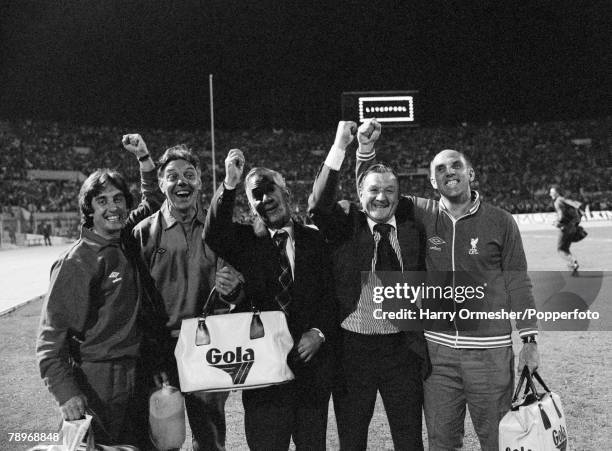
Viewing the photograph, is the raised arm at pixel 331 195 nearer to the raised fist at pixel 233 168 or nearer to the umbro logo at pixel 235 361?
the raised fist at pixel 233 168

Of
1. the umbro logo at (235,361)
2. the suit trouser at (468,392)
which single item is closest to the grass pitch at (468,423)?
the suit trouser at (468,392)

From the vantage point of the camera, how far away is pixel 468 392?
9.15 ft

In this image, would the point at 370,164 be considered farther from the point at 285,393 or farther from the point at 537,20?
the point at 537,20

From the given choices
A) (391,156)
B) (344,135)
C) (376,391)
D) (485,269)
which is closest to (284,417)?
(376,391)

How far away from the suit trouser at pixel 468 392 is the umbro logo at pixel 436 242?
55cm

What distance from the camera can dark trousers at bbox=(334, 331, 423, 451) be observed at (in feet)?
8.72

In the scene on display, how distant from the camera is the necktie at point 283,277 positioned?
2691mm

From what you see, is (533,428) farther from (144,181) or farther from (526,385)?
(144,181)

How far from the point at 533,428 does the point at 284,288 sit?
1.38m

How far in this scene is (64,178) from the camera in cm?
3566

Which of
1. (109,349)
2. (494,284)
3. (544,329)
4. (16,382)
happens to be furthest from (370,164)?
(544,329)

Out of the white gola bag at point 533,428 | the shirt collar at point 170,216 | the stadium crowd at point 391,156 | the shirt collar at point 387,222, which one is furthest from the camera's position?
the stadium crowd at point 391,156

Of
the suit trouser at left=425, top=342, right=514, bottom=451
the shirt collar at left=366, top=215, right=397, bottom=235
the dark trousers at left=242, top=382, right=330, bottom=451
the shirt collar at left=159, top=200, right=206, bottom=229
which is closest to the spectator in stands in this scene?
the shirt collar at left=159, top=200, right=206, bottom=229

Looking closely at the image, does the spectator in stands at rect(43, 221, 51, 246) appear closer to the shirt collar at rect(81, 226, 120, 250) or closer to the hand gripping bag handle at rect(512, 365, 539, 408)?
the shirt collar at rect(81, 226, 120, 250)
